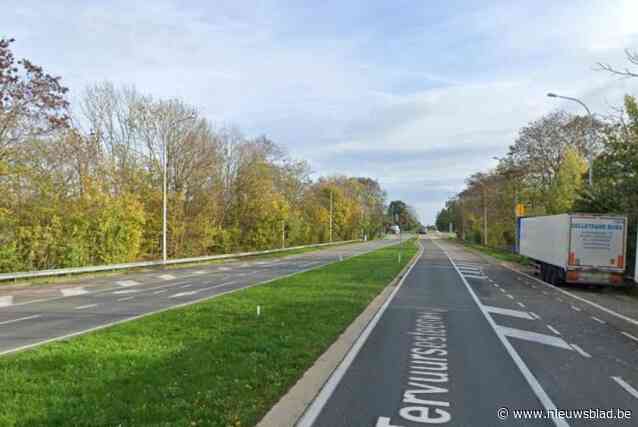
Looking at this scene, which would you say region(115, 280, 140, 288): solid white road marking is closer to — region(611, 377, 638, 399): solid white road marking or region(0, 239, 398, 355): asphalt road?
region(0, 239, 398, 355): asphalt road

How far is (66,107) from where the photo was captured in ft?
88.0

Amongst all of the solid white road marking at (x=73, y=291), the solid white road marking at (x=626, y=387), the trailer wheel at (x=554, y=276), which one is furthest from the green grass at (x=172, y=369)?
the trailer wheel at (x=554, y=276)

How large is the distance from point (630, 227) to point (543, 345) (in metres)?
16.2

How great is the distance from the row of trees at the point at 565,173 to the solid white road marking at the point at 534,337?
868 cm

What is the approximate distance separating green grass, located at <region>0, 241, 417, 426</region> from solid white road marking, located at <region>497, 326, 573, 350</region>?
3.46 metres

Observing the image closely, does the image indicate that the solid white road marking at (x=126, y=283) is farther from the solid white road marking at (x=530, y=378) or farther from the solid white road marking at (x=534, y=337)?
the solid white road marking at (x=534, y=337)

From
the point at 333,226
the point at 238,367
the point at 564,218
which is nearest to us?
the point at 238,367

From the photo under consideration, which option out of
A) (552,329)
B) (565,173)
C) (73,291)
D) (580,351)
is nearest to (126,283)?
(73,291)

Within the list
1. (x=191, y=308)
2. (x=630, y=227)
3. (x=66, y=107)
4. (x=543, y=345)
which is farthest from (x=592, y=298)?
(x=66, y=107)

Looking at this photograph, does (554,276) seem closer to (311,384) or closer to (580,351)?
(580,351)

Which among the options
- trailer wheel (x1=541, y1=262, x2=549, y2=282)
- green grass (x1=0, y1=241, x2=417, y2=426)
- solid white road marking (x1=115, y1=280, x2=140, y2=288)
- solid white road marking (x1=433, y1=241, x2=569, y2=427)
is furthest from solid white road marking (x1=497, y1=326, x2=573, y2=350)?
solid white road marking (x1=115, y1=280, x2=140, y2=288)

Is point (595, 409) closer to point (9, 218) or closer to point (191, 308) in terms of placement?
point (191, 308)

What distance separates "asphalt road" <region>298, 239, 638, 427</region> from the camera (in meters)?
→ 6.02

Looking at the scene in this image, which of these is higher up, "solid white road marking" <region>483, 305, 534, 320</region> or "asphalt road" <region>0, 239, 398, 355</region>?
"solid white road marking" <region>483, 305, 534, 320</region>
